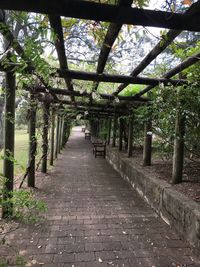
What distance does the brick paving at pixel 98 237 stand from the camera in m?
3.25

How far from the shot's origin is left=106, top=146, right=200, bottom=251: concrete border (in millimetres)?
3529

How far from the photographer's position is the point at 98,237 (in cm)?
389

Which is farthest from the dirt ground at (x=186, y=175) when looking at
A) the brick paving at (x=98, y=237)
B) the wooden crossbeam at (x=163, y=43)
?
the wooden crossbeam at (x=163, y=43)

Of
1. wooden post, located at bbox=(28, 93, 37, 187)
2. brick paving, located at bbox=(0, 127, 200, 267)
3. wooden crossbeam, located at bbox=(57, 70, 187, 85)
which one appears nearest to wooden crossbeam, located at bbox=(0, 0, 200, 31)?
wooden crossbeam, located at bbox=(57, 70, 187, 85)

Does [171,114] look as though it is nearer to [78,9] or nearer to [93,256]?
[93,256]

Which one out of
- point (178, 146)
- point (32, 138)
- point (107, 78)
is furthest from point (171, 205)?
point (32, 138)

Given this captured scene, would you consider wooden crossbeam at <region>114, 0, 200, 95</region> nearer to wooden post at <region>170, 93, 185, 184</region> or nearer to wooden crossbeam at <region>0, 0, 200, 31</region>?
wooden crossbeam at <region>0, 0, 200, 31</region>

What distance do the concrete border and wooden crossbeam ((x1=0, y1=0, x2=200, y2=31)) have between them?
2.51 m

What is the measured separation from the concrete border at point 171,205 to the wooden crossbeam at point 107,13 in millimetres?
2514

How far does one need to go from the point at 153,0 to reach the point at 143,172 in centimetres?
488

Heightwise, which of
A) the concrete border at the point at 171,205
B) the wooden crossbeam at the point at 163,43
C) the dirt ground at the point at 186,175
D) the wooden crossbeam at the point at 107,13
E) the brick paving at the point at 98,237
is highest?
the wooden crossbeam at the point at 163,43

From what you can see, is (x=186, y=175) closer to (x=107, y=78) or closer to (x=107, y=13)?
(x=107, y=78)

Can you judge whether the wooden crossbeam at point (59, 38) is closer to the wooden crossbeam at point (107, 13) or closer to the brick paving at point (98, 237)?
the wooden crossbeam at point (107, 13)

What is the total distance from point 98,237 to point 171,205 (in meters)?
1.30
